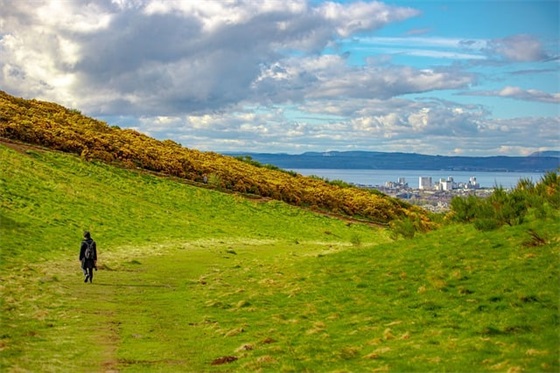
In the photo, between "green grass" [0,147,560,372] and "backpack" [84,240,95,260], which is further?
"backpack" [84,240,95,260]

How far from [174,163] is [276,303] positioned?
173 ft

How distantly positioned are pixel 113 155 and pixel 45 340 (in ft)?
181

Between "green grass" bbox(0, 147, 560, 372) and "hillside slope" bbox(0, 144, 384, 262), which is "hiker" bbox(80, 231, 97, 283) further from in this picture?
"hillside slope" bbox(0, 144, 384, 262)

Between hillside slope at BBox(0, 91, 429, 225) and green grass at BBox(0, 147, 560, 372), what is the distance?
24.6 m

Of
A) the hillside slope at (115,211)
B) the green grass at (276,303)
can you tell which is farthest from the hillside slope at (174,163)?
the green grass at (276,303)

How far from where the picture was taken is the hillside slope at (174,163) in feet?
231

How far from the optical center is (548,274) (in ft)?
67.6

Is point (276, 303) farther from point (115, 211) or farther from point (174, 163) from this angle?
point (174, 163)

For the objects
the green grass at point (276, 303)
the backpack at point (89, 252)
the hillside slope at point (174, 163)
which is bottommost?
the green grass at point (276, 303)

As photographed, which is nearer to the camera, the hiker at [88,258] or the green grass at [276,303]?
the green grass at [276,303]

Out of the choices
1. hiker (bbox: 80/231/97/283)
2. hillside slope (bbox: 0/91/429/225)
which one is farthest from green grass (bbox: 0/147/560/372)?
hillside slope (bbox: 0/91/429/225)

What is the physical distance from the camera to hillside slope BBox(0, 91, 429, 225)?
231 feet

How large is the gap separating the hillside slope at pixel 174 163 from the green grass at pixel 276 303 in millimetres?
24620

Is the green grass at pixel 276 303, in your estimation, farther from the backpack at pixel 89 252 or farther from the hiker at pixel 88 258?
the backpack at pixel 89 252
